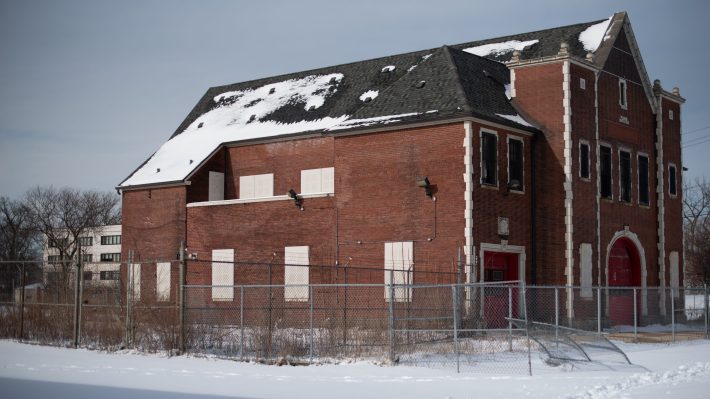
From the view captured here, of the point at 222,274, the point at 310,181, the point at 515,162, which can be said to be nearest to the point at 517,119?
the point at 515,162

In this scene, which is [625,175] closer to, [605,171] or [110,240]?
[605,171]

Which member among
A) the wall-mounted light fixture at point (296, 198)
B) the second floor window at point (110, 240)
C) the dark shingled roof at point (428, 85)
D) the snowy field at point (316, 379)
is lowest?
the snowy field at point (316, 379)

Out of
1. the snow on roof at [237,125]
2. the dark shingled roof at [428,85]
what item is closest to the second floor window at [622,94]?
the dark shingled roof at [428,85]

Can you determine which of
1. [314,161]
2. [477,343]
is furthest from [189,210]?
[477,343]

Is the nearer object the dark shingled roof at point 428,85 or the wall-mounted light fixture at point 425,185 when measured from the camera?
the wall-mounted light fixture at point 425,185

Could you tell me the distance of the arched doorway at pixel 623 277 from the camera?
40.0 m

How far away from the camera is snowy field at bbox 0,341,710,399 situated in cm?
1858

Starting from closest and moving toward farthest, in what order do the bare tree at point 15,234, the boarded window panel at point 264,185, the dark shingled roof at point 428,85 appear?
the dark shingled roof at point 428,85
the boarded window panel at point 264,185
the bare tree at point 15,234

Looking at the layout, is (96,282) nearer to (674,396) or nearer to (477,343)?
(477,343)

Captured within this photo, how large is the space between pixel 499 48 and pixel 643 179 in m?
8.74

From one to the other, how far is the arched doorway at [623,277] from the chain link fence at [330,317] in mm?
123

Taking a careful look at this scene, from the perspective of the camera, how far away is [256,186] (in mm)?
44062

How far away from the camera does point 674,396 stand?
60.1 ft

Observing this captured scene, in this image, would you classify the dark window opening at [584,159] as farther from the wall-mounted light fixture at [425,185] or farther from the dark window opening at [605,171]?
the wall-mounted light fixture at [425,185]
